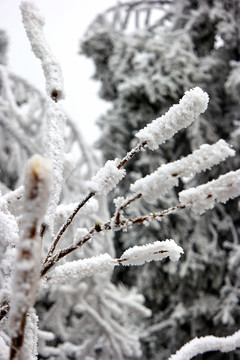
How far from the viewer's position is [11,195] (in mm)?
896

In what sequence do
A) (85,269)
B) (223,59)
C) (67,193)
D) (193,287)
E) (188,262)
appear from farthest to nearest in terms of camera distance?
(223,59), (193,287), (188,262), (67,193), (85,269)

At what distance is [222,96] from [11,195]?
3.96 metres

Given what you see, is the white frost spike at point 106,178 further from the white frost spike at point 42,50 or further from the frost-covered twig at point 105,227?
the white frost spike at point 42,50

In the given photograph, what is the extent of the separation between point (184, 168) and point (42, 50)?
490 mm

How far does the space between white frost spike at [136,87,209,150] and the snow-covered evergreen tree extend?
2927 millimetres

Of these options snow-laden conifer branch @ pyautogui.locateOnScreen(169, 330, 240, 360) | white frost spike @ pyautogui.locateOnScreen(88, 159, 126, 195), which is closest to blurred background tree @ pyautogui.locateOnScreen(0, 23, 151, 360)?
snow-laden conifer branch @ pyautogui.locateOnScreen(169, 330, 240, 360)

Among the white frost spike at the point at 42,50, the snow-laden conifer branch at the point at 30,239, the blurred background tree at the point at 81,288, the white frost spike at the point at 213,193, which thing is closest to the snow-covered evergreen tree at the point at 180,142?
the blurred background tree at the point at 81,288

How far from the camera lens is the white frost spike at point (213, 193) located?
60 cm

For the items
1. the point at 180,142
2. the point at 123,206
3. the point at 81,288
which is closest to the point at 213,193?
the point at 123,206

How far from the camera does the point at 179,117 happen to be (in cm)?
64

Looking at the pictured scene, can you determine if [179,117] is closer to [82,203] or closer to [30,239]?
[82,203]

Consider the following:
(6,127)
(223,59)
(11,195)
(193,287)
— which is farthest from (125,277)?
(11,195)

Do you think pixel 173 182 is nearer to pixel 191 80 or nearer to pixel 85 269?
pixel 85 269

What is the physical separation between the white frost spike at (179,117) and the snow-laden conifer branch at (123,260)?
23 cm
